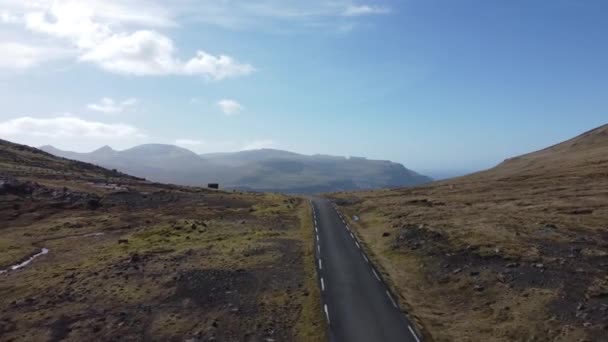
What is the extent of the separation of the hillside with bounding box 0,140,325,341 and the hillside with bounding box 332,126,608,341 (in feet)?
29.9

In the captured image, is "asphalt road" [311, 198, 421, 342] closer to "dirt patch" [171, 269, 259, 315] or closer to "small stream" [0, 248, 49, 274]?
"dirt patch" [171, 269, 259, 315]

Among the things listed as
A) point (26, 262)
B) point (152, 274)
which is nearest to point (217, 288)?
point (152, 274)

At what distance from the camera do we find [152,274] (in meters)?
39.2

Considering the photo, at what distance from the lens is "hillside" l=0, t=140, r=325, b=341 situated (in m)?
28.3

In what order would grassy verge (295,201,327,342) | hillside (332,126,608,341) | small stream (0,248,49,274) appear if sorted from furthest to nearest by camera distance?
small stream (0,248,49,274)
hillside (332,126,608,341)
grassy verge (295,201,327,342)

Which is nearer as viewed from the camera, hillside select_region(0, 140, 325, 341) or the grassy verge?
the grassy verge

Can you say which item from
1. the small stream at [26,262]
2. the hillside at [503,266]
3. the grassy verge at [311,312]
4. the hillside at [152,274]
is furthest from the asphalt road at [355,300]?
the small stream at [26,262]

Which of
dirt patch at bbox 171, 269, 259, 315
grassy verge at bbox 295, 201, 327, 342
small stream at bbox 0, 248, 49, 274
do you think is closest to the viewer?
grassy verge at bbox 295, 201, 327, 342

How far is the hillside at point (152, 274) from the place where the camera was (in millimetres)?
28312

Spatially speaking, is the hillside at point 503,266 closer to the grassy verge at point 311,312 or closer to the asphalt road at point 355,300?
the asphalt road at point 355,300

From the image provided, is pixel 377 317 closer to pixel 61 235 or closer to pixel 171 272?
pixel 171 272

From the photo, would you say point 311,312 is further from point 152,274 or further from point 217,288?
point 152,274

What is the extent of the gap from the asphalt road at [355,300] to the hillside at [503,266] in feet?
5.58

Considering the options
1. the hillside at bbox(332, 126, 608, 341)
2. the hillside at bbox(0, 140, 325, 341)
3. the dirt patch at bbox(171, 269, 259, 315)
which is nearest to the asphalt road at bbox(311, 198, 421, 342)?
the hillside at bbox(0, 140, 325, 341)
